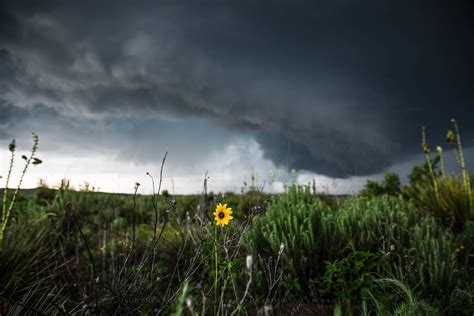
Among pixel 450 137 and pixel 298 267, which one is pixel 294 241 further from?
pixel 450 137

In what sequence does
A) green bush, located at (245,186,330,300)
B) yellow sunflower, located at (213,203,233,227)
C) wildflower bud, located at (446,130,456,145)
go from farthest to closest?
wildflower bud, located at (446,130,456,145) → green bush, located at (245,186,330,300) → yellow sunflower, located at (213,203,233,227)

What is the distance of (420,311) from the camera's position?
2.56m

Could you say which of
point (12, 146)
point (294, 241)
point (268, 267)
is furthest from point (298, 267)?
point (12, 146)

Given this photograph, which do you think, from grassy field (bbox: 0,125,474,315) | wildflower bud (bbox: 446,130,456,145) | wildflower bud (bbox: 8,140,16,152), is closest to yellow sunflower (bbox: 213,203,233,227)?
grassy field (bbox: 0,125,474,315)

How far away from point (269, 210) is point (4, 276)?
3.31 meters

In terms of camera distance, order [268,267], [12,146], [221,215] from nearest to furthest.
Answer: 1. [268,267]
2. [221,215]
3. [12,146]

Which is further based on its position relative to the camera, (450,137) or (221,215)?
(450,137)

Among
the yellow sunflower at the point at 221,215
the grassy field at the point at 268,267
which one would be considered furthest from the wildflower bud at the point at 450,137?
the yellow sunflower at the point at 221,215

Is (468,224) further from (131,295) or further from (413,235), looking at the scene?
(131,295)

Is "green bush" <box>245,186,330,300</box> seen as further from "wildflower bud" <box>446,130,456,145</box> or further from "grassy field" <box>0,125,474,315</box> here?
"wildflower bud" <box>446,130,456,145</box>

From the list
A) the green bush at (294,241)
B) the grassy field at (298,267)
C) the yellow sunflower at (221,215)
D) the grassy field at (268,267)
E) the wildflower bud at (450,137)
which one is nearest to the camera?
the yellow sunflower at (221,215)

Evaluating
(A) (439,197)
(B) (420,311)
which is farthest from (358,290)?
(A) (439,197)

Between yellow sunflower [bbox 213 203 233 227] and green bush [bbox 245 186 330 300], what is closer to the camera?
yellow sunflower [bbox 213 203 233 227]

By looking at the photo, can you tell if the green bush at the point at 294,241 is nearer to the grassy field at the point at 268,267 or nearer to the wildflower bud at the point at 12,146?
the grassy field at the point at 268,267
